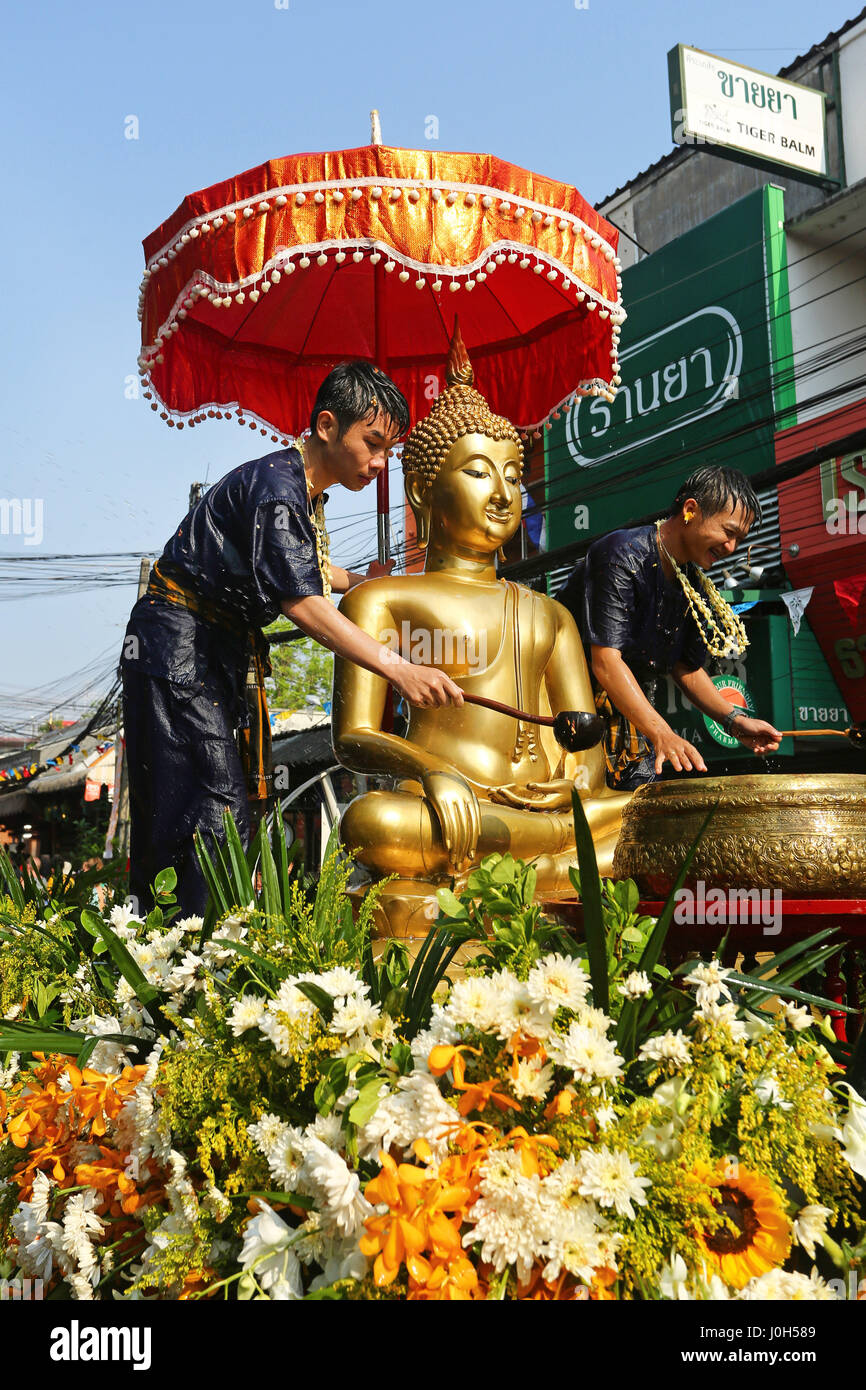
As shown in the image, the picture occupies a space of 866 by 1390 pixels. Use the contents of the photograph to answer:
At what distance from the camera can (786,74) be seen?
1107 centimetres

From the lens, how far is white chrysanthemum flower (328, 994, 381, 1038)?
1251 millimetres

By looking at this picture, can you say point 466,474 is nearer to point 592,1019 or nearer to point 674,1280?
point 592,1019

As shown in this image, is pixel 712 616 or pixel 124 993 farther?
pixel 712 616

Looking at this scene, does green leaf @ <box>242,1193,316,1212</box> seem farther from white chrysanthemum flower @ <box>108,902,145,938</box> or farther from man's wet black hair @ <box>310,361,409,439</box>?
man's wet black hair @ <box>310,361,409,439</box>

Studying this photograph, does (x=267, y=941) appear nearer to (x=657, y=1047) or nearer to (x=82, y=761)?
(x=657, y=1047)

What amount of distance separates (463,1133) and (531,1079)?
9cm

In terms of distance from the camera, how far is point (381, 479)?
149 inches

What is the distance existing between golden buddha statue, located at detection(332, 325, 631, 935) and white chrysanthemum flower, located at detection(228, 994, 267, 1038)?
56.4 inches

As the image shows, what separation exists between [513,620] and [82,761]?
55.1ft

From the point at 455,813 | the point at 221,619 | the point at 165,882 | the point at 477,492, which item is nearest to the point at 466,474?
the point at 477,492

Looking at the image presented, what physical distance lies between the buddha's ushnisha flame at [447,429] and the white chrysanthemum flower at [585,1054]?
2.50 m

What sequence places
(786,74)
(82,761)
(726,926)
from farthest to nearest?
(82,761)
(786,74)
(726,926)
